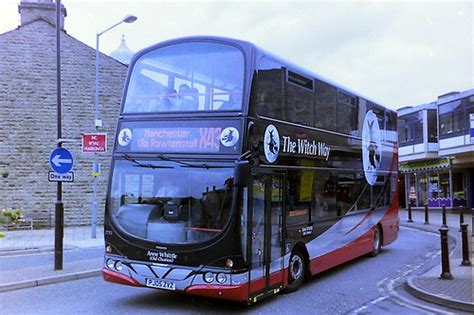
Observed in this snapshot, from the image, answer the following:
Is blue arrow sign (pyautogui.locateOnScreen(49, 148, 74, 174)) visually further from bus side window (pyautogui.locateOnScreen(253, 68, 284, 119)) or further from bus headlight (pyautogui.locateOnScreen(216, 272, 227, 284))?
bus headlight (pyautogui.locateOnScreen(216, 272, 227, 284))

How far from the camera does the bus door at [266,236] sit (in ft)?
23.0

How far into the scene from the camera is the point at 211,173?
269 inches

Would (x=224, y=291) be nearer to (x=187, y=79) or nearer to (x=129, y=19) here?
(x=187, y=79)

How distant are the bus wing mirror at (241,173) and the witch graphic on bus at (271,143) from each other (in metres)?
0.92

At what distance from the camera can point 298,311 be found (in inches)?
283

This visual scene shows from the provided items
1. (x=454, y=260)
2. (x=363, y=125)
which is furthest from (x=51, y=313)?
(x=454, y=260)

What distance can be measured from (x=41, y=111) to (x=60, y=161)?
11.7 m

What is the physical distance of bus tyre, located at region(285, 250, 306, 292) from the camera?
8.24 metres

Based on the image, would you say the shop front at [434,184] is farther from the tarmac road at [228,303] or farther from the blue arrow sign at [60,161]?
the blue arrow sign at [60,161]

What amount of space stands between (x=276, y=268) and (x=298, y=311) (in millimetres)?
735

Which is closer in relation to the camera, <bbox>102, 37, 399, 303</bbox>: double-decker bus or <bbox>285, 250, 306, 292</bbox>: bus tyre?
<bbox>102, 37, 399, 303</bbox>: double-decker bus

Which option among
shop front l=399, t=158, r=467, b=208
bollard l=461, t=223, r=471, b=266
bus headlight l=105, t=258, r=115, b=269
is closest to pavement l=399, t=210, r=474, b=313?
bollard l=461, t=223, r=471, b=266

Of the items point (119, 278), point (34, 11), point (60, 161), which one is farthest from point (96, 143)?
point (34, 11)

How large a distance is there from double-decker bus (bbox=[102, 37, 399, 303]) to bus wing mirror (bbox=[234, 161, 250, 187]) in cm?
1
